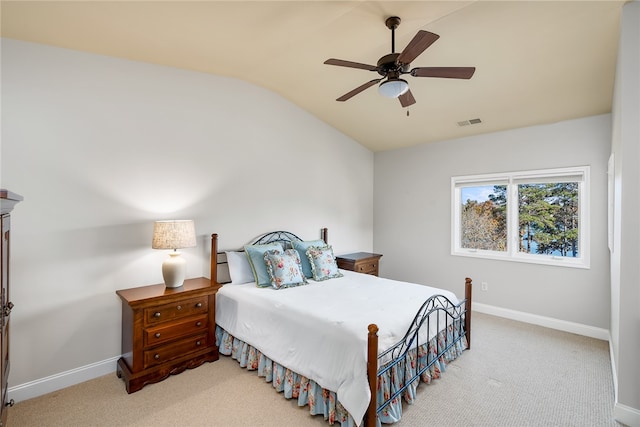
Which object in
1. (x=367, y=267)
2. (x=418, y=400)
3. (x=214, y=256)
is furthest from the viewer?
(x=367, y=267)

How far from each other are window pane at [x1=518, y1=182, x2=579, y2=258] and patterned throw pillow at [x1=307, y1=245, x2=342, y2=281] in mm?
2705

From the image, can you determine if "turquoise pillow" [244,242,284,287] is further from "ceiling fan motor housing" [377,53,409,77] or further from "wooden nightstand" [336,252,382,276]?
"ceiling fan motor housing" [377,53,409,77]

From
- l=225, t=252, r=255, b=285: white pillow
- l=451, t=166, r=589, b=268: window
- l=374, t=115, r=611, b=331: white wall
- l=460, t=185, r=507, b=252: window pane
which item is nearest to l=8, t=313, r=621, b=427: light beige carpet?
l=225, t=252, r=255, b=285: white pillow

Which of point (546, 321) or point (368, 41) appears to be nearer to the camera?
point (368, 41)

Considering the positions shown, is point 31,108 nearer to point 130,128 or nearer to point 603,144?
point 130,128

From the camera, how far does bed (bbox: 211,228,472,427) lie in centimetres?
204

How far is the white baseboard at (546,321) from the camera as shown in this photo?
3.62 metres

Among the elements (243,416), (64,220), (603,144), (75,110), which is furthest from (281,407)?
(603,144)

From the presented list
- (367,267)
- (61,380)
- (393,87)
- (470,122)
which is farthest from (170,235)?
(470,122)

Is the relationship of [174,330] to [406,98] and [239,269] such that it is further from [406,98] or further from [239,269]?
[406,98]

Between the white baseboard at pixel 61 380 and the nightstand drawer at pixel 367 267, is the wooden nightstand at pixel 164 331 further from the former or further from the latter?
the nightstand drawer at pixel 367 267

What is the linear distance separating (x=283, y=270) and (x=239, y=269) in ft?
1.80

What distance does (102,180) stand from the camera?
281 centimetres

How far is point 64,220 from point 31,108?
3.06 ft
